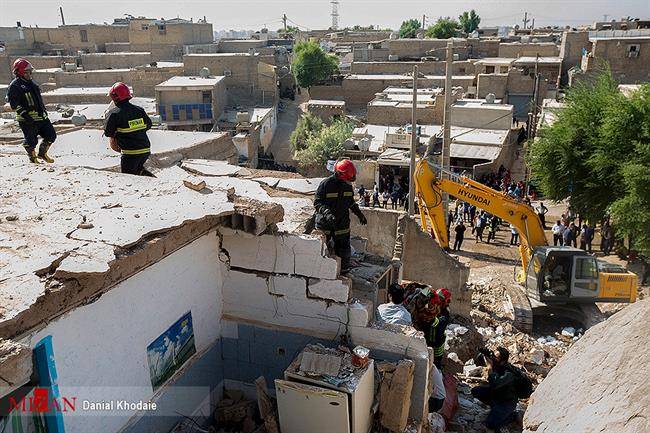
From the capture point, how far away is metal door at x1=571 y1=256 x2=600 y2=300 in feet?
38.7

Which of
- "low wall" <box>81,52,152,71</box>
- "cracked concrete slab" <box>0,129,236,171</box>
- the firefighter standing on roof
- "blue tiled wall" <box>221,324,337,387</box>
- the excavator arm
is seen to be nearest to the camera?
"blue tiled wall" <box>221,324,337,387</box>

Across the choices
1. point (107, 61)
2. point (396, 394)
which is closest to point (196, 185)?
point (396, 394)

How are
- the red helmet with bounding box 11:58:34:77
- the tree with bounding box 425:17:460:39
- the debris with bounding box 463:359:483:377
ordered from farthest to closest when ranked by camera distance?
the tree with bounding box 425:17:460:39
the debris with bounding box 463:359:483:377
the red helmet with bounding box 11:58:34:77

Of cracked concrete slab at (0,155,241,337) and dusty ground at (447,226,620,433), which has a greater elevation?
cracked concrete slab at (0,155,241,337)

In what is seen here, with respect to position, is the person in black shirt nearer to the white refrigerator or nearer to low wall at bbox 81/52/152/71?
the white refrigerator

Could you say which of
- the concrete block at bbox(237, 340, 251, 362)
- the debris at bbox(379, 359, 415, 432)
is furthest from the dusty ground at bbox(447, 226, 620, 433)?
the concrete block at bbox(237, 340, 251, 362)

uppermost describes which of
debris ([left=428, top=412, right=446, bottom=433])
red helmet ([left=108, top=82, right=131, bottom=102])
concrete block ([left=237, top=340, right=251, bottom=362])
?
red helmet ([left=108, top=82, right=131, bottom=102])

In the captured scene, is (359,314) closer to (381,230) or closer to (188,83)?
(381,230)

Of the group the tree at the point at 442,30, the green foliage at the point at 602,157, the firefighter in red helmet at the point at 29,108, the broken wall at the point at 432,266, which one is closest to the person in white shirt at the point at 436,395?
the firefighter in red helmet at the point at 29,108

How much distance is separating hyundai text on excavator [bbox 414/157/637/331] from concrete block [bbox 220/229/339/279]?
773cm

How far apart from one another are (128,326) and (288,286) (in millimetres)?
1580

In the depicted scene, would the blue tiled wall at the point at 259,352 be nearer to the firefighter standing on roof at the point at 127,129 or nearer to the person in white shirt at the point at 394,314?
the person in white shirt at the point at 394,314

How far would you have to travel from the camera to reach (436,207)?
45.4 ft

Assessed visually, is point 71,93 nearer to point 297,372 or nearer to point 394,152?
point 394,152
